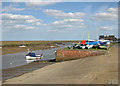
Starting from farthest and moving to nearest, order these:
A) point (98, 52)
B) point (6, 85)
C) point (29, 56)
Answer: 1. point (29, 56)
2. point (98, 52)
3. point (6, 85)

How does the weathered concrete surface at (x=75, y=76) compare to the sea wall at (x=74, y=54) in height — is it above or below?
below

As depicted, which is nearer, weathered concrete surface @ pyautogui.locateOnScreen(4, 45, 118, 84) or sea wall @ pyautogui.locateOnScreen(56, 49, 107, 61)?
weathered concrete surface @ pyautogui.locateOnScreen(4, 45, 118, 84)

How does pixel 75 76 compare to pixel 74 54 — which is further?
pixel 74 54

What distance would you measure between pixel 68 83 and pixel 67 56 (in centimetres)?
1928

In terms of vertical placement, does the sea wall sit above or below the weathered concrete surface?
above

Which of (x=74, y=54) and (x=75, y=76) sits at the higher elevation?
(x=74, y=54)

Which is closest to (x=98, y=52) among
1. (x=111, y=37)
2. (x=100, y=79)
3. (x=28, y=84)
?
(x=100, y=79)

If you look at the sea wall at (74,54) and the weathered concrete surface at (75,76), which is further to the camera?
the sea wall at (74,54)

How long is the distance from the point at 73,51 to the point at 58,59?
335 centimetres

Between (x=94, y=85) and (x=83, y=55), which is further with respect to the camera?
(x=83, y=55)

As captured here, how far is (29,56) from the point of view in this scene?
142ft

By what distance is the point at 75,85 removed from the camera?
12.9 meters

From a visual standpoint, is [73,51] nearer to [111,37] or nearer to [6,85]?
[6,85]

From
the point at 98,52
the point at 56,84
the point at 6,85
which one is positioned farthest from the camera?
the point at 98,52
